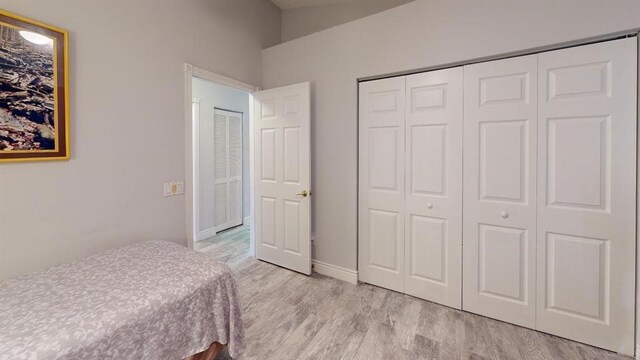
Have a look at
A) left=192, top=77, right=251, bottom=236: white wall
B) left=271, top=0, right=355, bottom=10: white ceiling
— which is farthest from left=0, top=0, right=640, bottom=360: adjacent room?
left=192, top=77, right=251, bottom=236: white wall

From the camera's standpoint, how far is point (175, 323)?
1.26 m

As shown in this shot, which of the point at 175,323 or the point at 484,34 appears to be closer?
the point at 175,323

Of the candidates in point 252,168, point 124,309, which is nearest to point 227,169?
point 252,168

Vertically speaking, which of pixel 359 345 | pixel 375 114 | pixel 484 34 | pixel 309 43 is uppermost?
pixel 309 43

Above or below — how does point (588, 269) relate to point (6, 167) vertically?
below

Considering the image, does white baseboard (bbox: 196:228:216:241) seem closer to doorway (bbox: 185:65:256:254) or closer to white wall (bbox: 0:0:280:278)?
doorway (bbox: 185:65:256:254)

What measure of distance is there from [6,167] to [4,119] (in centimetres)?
26

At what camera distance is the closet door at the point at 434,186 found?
2.13m

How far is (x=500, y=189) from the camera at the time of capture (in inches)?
78.2

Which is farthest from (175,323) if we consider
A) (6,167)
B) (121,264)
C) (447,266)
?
(447,266)

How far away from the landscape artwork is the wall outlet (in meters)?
0.67

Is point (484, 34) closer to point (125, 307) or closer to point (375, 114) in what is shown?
point (375, 114)

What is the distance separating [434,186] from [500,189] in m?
0.46

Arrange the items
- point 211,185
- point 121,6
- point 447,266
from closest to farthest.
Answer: point 121,6 → point 447,266 → point 211,185
